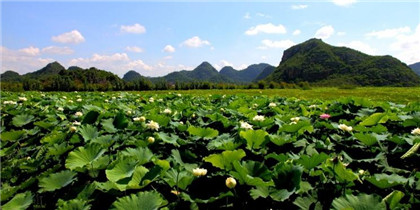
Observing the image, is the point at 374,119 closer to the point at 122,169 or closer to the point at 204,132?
the point at 204,132

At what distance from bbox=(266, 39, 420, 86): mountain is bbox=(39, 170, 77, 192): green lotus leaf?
416 ft

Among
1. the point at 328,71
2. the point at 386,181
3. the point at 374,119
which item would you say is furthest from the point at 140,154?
the point at 328,71

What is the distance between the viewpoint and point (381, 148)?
2020 mm

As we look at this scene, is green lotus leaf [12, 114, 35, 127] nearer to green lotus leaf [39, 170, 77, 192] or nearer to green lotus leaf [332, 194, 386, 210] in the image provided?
green lotus leaf [39, 170, 77, 192]

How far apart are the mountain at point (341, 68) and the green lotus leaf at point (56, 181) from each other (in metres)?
127

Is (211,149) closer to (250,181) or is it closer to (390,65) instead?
(250,181)

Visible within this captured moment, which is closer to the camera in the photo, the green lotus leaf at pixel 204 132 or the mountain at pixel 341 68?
the green lotus leaf at pixel 204 132

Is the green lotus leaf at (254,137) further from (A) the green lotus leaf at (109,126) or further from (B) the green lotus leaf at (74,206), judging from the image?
(A) the green lotus leaf at (109,126)

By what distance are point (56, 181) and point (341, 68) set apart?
150 m

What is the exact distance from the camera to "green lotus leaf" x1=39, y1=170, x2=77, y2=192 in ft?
5.84

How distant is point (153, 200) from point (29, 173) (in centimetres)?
153

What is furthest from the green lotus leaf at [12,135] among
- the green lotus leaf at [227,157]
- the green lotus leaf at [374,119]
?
the green lotus leaf at [374,119]

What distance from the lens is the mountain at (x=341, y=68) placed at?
367 ft

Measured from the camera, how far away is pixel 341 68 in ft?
443
